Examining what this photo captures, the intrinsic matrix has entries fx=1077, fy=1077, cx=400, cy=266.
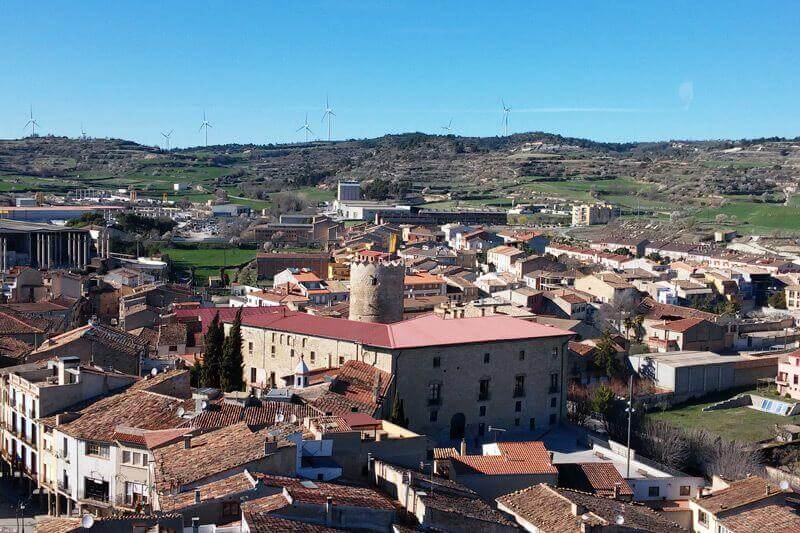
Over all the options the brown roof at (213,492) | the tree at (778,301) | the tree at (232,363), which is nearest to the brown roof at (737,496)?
the brown roof at (213,492)

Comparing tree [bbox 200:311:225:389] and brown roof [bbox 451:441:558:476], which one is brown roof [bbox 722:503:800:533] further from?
tree [bbox 200:311:225:389]

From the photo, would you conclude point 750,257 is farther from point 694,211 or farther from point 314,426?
point 314,426

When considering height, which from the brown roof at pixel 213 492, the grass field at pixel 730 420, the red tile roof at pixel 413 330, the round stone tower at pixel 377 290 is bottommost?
the grass field at pixel 730 420

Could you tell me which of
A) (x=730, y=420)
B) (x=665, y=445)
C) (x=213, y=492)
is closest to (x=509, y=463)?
(x=213, y=492)

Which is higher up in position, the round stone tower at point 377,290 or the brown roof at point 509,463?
the round stone tower at point 377,290

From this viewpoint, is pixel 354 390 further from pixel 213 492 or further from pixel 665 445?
pixel 213 492

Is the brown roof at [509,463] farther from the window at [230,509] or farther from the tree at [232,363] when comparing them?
the tree at [232,363]
